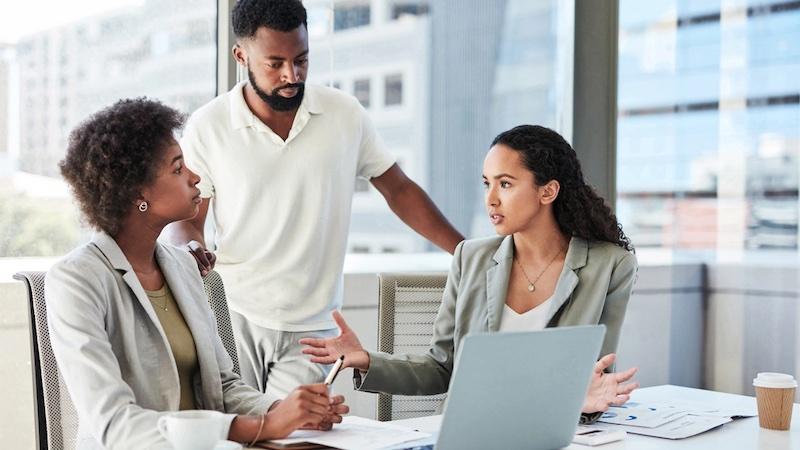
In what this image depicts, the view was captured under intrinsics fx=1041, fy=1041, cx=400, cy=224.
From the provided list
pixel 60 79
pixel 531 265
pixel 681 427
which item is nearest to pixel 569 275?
pixel 531 265

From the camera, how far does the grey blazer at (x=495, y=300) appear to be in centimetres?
250

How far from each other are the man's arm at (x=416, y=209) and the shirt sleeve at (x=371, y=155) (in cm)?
3

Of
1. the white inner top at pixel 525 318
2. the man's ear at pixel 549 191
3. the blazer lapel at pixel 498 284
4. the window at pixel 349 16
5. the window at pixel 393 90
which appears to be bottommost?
the white inner top at pixel 525 318

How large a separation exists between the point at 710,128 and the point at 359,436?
331cm

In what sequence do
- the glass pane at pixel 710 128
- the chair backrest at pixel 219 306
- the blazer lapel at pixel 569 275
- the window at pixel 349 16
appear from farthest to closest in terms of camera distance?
the glass pane at pixel 710 128 → the window at pixel 349 16 → the blazer lapel at pixel 569 275 → the chair backrest at pixel 219 306

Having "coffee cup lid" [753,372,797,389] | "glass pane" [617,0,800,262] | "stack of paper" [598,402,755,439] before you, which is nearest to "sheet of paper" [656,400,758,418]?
"stack of paper" [598,402,755,439]

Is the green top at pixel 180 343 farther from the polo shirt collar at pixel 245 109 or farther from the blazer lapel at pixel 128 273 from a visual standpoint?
the polo shirt collar at pixel 245 109

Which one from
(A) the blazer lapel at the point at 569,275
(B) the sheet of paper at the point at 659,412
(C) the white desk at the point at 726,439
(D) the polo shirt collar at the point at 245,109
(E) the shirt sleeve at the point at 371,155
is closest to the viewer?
(C) the white desk at the point at 726,439

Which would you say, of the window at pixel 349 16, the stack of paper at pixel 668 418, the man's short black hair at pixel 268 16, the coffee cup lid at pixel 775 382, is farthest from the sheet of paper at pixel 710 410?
the window at pixel 349 16

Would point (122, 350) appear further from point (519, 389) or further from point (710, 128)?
point (710, 128)

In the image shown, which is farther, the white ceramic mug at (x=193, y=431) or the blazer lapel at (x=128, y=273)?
the blazer lapel at (x=128, y=273)

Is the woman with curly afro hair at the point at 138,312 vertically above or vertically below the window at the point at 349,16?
below

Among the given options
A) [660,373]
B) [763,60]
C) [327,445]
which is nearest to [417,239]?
[660,373]

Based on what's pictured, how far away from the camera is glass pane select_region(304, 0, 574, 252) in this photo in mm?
4133
